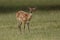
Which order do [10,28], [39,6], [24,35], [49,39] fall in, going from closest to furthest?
[49,39]
[24,35]
[10,28]
[39,6]

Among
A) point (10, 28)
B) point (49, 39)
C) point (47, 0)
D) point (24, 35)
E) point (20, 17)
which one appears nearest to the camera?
point (49, 39)

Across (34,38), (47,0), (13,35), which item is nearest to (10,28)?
(13,35)

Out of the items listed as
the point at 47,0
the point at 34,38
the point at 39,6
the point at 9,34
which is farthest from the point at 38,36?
the point at 47,0

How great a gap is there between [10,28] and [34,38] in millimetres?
3347

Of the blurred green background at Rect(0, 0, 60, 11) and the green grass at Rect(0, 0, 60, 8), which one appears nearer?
the blurred green background at Rect(0, 0, 60, 11)

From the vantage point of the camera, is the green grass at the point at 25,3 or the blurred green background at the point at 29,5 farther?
the green grass at the point at 25,3

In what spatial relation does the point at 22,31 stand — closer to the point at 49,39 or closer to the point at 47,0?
the point at 49,39

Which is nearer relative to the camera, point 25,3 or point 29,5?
point 29,5

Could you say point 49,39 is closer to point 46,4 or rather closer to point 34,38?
point 34,38

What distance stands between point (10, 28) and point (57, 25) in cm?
255

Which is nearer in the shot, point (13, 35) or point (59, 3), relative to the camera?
→ point (13, 35)

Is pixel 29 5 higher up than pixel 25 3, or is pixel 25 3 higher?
pixel 25 3

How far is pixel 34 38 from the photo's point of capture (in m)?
11.5

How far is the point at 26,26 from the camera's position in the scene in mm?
14102
